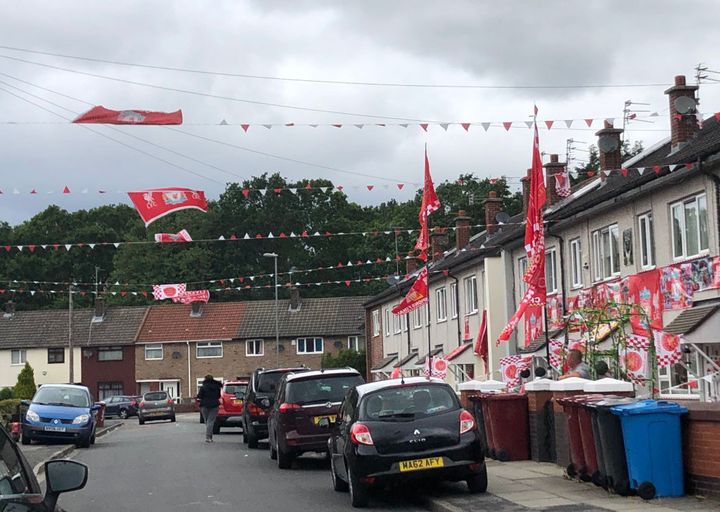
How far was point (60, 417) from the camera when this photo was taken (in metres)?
27.2

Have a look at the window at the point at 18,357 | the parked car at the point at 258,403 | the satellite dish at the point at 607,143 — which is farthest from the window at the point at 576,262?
the window at the point at 18,357

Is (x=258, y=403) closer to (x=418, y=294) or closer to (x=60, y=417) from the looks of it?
(x=60, y=417)

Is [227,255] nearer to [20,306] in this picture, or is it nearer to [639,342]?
[20,306]

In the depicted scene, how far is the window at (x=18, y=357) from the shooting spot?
255 feet

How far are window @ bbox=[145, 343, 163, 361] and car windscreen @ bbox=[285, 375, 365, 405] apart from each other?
2328 inches

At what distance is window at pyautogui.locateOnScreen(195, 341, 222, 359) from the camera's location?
76.6 m

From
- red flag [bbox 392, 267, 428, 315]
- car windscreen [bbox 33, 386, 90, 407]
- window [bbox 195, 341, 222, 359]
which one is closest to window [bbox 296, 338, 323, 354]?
window [bbox 195, 341, 222, 359]

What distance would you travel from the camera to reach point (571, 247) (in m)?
30.7

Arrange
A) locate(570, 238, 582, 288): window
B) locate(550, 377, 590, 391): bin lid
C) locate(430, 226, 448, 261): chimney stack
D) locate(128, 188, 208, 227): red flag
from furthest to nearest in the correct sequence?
locate(430, 226, 448, 261): chimney stack
locate(570, 238, 582, 288): window
locate(128, 188, 208, 227): red flag
locate(550, 377, 590, 391): bin lid

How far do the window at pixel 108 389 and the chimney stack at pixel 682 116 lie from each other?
185ft

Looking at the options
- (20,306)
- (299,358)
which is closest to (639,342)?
(299,358)

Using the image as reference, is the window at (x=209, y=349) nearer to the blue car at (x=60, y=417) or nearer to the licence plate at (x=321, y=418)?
the blue car at (x=60, y=417)

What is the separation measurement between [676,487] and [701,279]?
1153 cm

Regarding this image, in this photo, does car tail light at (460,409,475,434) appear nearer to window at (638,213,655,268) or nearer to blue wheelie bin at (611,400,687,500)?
blue wheelie bin at (611,400,687,500)
